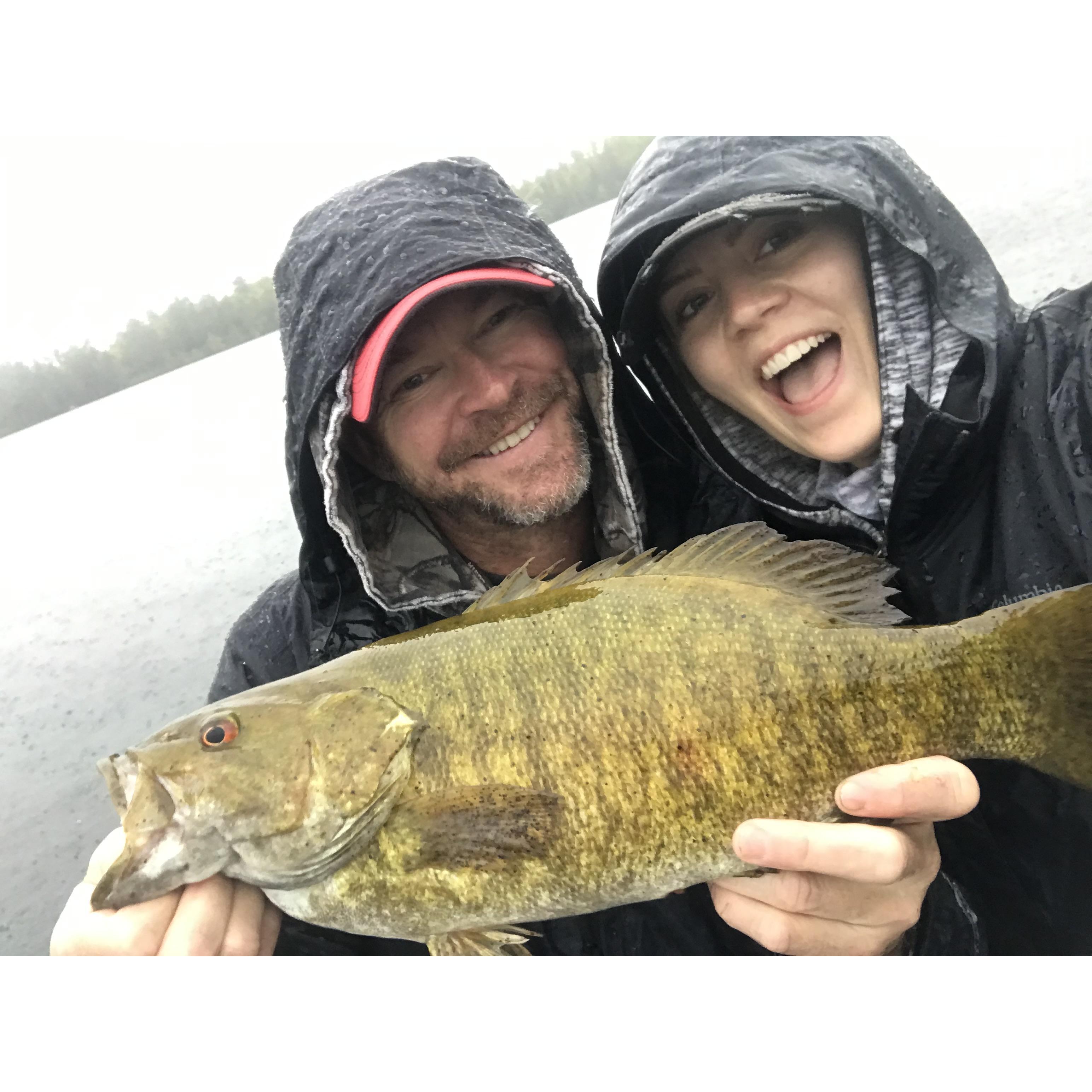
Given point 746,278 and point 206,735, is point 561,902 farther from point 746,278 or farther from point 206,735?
point 746,278

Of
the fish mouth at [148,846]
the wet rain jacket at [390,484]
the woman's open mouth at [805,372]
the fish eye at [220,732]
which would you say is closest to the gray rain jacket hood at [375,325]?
the wet rain jacket at [390,484]

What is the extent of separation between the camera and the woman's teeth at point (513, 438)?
1630 mm

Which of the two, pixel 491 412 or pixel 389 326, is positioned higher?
pixel 389 326

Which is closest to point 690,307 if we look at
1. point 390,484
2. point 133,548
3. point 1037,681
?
point 390,484

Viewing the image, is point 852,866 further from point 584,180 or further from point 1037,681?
point 584,180

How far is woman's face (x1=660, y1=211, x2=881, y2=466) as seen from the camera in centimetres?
137

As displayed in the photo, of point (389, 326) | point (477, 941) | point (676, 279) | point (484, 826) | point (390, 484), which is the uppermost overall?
point (389, 326)

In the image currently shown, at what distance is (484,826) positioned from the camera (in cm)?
94

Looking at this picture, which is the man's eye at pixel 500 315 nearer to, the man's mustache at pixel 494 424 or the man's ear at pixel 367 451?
the man's mustache at pixel 494 424

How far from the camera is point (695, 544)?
112 cm

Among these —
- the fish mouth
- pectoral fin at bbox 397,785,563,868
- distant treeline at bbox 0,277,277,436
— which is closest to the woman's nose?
pectoral fin at bbox 397,785,563,868

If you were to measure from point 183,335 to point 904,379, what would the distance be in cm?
163

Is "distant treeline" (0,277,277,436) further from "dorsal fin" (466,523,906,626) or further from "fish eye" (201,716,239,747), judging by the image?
"dorsal fin" (466,523,906,626)
